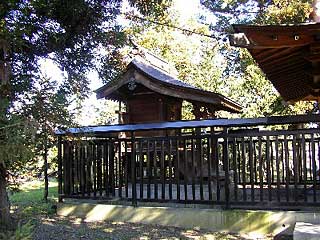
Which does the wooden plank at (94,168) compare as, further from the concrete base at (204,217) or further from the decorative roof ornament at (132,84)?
the decorative roof ornament at (132,84)

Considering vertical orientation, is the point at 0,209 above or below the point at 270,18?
below

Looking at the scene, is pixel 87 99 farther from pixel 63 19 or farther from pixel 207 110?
pixel 207 110

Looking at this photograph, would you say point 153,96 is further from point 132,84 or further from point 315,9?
point 315,9

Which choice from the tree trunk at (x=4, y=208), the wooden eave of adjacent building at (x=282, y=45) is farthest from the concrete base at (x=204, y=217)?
the wooden eave of adjacent building at (x=282, y=45)

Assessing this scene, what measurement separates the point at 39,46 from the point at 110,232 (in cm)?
350

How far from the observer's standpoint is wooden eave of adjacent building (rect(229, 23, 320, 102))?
4453 mm

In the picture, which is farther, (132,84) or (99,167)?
(132,84)

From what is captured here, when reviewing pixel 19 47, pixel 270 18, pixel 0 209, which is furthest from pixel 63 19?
pixel 270 18

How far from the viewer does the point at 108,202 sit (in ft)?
28.0

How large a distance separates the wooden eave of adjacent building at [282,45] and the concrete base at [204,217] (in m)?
2.51

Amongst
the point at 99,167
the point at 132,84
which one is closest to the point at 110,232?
the point at 99,167

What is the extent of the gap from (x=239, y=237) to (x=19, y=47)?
4.80 m

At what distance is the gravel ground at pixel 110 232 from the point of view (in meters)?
6.62

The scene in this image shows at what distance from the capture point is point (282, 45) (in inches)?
188
